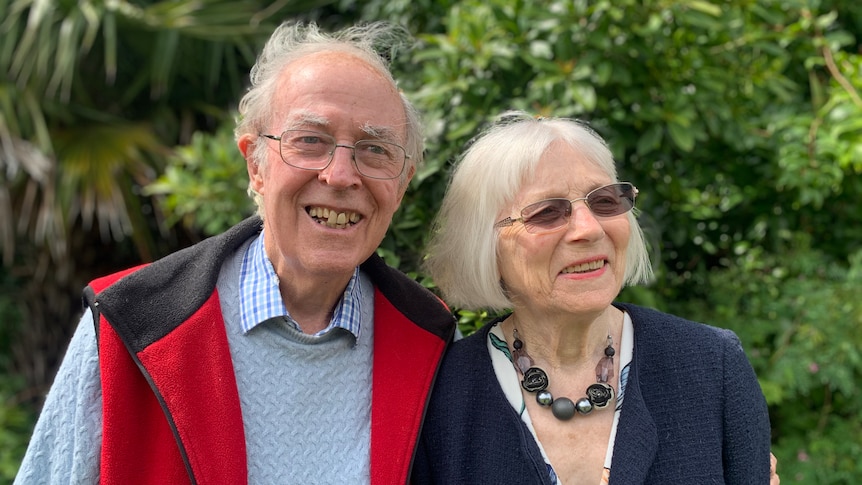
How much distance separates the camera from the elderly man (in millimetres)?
1669

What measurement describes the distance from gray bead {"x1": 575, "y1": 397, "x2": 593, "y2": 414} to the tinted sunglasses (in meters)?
0.40

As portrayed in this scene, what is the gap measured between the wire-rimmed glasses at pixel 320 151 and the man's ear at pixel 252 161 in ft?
0.37

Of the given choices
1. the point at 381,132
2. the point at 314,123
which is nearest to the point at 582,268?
the point at 381,132

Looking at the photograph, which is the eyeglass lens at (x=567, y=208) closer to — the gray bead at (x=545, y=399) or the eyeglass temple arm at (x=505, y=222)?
the eyeglass temple arm at (x=505, y=222)

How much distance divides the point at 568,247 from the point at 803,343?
4.59 ft

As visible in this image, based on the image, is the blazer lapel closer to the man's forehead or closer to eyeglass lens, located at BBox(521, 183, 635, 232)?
eyeglass lens, located at BBox(521, 183, 635, 232)

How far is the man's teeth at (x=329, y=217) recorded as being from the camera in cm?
179

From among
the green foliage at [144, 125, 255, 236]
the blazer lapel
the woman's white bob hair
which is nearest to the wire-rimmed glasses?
the woman's white bob hair

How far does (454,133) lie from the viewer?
2592mm

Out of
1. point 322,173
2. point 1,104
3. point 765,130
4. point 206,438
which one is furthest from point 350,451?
point 1,104

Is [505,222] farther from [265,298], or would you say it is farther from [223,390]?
[223,390]

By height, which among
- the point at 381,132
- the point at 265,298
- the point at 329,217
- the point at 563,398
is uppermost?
the point at 381,132

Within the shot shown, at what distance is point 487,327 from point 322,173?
0.60 metres

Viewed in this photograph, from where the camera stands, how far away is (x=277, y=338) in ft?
6.06
